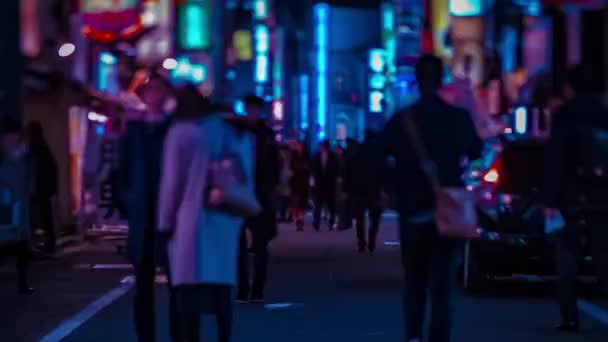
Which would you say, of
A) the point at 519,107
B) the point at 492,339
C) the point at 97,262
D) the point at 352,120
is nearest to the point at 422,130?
the point at 492,339

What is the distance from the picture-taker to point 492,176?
16047mm

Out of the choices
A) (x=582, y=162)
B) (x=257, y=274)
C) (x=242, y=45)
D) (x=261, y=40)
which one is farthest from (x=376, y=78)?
(x=582, y=162)

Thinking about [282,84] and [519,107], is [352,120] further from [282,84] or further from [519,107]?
[519,107]

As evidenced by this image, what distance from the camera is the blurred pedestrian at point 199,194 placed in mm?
8898

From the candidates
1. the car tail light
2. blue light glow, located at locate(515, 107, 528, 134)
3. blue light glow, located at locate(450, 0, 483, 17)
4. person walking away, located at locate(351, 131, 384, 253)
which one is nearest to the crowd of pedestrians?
the car tail light

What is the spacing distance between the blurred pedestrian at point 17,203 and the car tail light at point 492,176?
191 inches

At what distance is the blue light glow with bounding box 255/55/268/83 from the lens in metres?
87.9

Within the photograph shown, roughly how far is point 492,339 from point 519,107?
1291 inches

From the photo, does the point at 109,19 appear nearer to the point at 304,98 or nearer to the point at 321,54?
the point at 304,98

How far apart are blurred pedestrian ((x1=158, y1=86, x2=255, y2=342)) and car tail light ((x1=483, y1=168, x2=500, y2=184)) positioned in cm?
721

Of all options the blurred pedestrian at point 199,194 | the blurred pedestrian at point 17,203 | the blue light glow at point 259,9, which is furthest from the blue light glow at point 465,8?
the blurred pedestrian at point 199,194

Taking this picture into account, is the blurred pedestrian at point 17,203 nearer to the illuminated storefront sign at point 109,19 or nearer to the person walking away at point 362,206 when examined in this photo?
the person walking away at point 362,206

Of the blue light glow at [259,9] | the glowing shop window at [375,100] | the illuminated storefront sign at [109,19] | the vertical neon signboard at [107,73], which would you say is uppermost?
the blue light glow at [259,9]

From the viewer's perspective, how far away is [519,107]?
44.1 m
